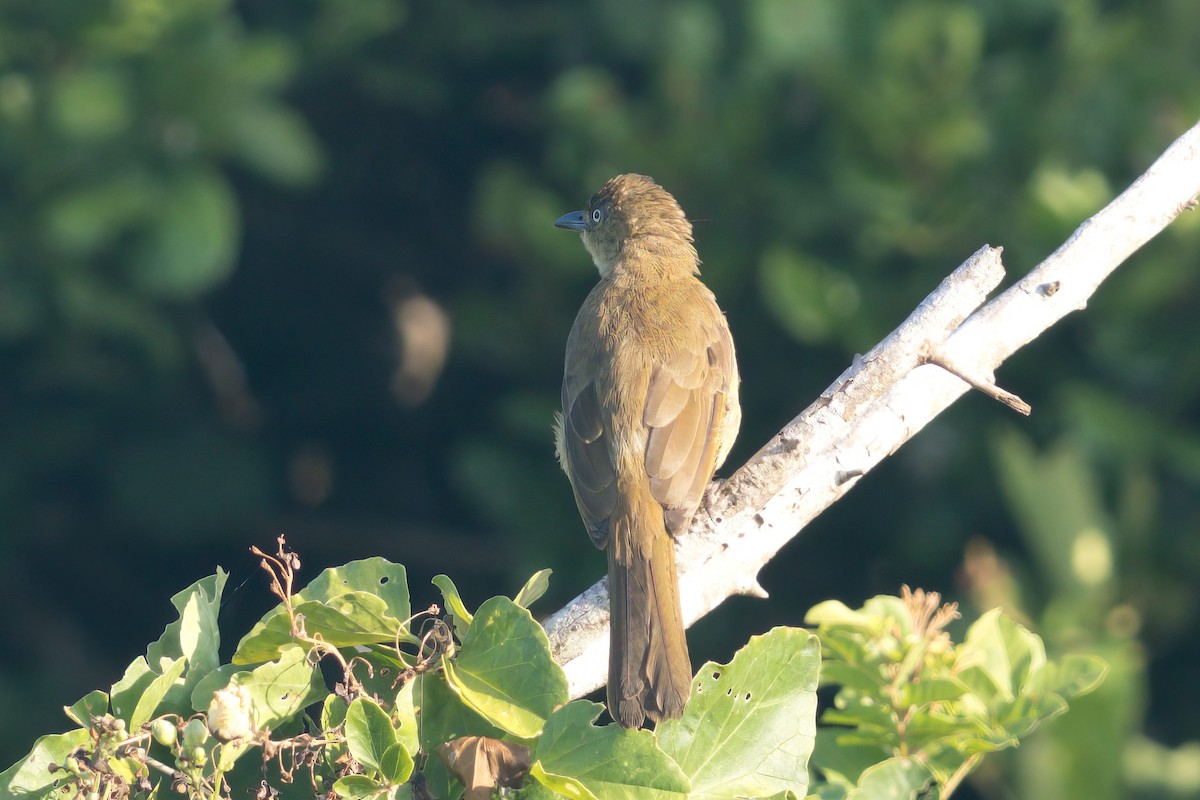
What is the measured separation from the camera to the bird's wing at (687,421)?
3.67 m

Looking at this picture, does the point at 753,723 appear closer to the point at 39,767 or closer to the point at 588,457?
the point at 39,767

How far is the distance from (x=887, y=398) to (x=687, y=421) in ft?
3.18

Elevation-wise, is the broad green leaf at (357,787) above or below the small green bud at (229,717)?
below

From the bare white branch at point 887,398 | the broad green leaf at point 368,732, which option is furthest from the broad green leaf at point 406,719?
the bare white branch at point 887,398

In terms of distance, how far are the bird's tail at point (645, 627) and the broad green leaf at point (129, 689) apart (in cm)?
91

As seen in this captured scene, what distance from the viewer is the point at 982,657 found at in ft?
9.59

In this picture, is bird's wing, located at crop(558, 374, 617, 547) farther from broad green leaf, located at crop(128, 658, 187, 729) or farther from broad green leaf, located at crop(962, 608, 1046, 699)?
broad green leaf, located at crop(128, 658, 187, 729)

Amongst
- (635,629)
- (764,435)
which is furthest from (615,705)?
(764,435)

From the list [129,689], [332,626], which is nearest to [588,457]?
[332,626]

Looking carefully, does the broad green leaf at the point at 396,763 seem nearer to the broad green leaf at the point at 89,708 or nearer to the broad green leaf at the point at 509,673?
the broad green leaf at the point at 509,673

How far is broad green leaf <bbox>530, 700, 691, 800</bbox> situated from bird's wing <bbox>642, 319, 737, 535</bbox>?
4.41ft

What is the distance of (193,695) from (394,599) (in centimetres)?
37

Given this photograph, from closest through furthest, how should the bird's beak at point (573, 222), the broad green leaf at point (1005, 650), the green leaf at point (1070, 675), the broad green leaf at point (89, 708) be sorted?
the broad green leaf at point (89, 708)
the green leaf at point (1070, 675)
the broad green leaf at point (1005, 650)
the bird's beak at point (573, 222)

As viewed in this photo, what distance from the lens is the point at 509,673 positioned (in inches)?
85.7
